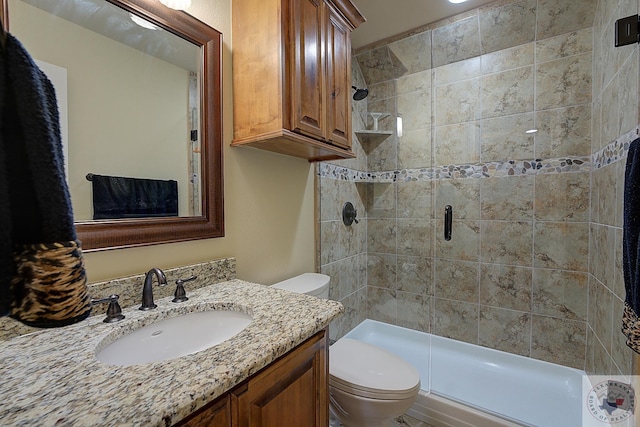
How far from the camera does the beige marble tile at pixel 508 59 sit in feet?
6.21

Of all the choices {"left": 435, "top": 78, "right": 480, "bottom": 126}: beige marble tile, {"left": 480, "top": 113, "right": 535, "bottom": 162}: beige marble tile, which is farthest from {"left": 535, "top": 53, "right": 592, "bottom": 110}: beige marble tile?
{"left": 435, "top": 78, "right": 480, "bottom": 126}: beige marble tile

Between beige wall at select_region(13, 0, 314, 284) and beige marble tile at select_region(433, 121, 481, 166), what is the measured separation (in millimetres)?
1138

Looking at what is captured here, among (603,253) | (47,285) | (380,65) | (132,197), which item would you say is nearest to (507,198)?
(603,253)

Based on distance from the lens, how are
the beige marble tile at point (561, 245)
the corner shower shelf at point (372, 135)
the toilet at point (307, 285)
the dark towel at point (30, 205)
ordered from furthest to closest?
the corner shower shelf at point (372, 135), the beige marble tile at point (561, 245), the toilet at point (307, 285), the dark towel at point (30, 205)

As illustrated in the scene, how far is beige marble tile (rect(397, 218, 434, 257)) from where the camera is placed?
89.7 inches

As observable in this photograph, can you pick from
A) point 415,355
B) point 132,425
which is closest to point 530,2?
point 415,355

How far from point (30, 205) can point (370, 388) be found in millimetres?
1299

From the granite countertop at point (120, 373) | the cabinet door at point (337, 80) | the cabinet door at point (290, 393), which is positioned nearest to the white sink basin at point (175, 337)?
the granite countertop at point (120, 373)

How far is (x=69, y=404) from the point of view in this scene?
47 cm

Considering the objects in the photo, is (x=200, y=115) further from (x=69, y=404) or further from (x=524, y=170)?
(x=524, y=170)

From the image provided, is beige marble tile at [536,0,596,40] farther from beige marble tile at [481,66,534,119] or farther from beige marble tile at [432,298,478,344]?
beige marble tile at [432,298,478,344]

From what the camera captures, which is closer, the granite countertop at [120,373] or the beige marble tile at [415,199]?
the granite countertop at [120,373]

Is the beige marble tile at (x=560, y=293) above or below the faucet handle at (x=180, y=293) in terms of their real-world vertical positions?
below

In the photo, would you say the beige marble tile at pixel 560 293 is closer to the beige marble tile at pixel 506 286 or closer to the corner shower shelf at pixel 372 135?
the beige marble tile at pixel 506 286
